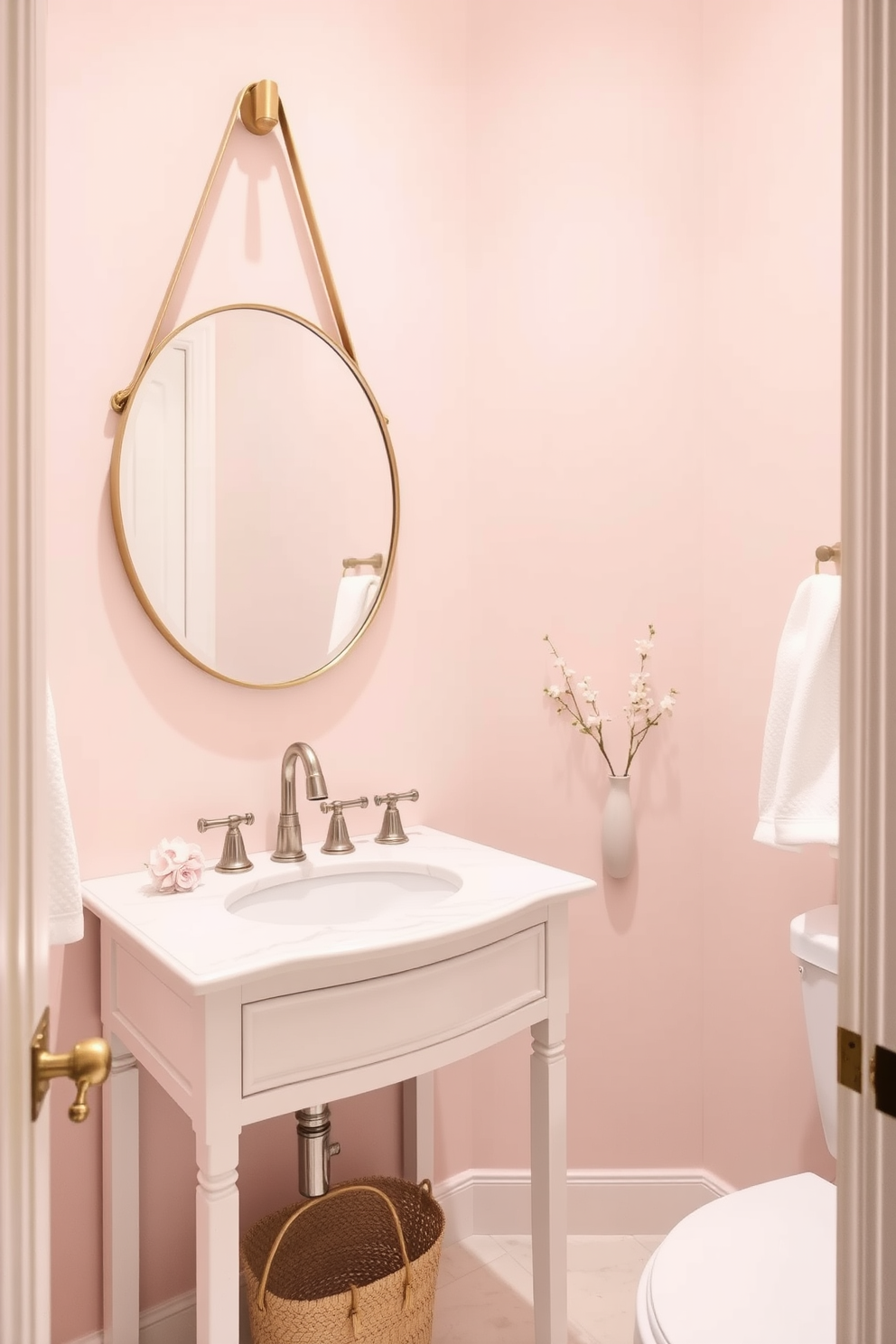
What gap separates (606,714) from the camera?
199 centimetres

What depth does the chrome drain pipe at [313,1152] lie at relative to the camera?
156cm

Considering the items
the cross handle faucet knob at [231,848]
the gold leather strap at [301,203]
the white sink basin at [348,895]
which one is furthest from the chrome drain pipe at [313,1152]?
the gold leather strap at [301,203]

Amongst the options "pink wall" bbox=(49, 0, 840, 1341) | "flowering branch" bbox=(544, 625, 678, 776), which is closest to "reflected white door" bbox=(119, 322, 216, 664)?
"pink wall" bbox=(49, 0, 840, 1341)

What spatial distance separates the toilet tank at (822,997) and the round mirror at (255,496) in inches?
37.6

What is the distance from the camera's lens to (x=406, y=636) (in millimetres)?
1940

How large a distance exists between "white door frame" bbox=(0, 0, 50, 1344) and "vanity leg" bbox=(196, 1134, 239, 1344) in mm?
497

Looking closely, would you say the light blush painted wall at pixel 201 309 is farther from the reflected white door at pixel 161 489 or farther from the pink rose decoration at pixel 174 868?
the pink rose decoration at pixel 174 868

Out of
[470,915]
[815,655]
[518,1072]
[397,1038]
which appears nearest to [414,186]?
[815,655]

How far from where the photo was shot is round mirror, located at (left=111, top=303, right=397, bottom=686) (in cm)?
159

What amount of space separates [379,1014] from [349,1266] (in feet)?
2.30

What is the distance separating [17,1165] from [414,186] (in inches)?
73.8

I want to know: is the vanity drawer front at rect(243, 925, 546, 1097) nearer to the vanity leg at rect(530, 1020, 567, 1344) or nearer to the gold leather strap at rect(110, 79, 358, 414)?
the vanity leg at rect(530, 1020, 567, 1344)

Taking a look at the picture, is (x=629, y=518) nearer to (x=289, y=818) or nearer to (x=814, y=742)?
(x=814, y=742)

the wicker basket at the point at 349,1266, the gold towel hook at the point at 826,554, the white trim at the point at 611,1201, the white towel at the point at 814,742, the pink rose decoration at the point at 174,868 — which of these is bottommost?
the white trim at the point at 611,1201
